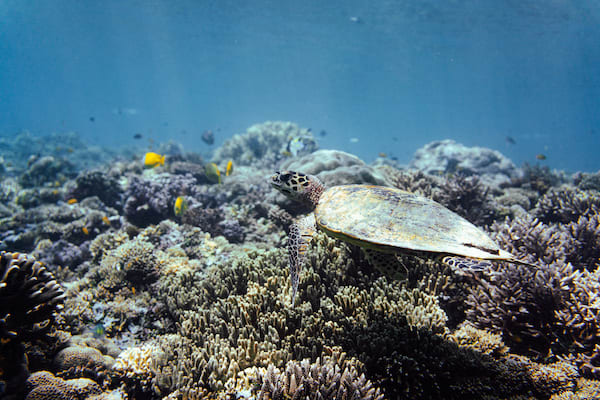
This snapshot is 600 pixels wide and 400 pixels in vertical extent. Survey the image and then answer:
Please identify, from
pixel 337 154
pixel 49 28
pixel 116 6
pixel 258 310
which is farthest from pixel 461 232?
pixel 49 28

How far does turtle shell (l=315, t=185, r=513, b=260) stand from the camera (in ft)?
8.06

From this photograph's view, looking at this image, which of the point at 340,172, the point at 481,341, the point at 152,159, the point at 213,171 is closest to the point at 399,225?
the point at 481,341

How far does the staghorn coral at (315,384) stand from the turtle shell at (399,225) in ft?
4.20

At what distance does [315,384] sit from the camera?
223 centimetres

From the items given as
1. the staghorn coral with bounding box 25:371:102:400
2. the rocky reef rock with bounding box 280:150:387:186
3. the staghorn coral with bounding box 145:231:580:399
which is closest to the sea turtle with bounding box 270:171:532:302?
the staghorn coral with bounding box 145:231:580:399

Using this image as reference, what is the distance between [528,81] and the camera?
226 ft

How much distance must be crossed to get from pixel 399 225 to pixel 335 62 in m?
71.1

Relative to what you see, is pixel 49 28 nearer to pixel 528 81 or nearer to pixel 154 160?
pixel 154 160

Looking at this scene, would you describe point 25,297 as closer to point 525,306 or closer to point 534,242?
point 525,306

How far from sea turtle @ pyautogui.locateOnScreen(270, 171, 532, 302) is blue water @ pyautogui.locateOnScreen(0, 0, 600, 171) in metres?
28.4

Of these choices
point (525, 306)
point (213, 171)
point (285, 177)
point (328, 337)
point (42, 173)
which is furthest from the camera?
point (42, 173)

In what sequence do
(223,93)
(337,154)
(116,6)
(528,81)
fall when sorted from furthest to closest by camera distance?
1. (223,93)
2. (528,81)
3. (116,6)
4. (337,154)

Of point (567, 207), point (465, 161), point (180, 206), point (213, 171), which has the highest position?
point (213, 171)

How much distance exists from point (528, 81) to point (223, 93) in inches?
4343
